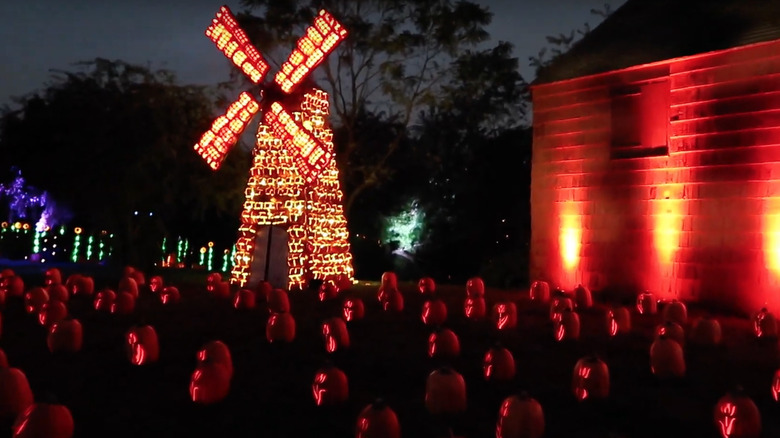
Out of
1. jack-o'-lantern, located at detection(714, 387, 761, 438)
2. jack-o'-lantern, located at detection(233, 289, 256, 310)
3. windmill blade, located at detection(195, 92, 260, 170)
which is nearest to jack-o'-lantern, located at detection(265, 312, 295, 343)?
jack-o'-lantern, located at detection(233, 289, 256, 310)

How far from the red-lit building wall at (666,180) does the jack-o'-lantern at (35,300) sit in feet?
31.9

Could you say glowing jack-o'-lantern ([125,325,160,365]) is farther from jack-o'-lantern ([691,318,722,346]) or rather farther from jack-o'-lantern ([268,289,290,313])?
jack-o'-lantern ([691,318,722,346])

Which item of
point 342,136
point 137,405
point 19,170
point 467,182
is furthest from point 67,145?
point 137,405

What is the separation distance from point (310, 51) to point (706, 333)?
10.7m

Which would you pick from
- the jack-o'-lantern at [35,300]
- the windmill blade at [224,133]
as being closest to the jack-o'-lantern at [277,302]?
the jack-o'-lantern at [35,300]

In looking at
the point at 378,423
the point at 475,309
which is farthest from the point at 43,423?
the point at 475,309

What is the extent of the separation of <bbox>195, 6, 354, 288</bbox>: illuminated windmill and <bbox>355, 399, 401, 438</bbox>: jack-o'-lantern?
37.8ft

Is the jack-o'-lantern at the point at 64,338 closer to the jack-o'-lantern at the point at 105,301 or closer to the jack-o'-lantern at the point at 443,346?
the jack-o'-lantern at the point at 105,301

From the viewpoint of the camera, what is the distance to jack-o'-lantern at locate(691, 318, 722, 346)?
1005 centimetres

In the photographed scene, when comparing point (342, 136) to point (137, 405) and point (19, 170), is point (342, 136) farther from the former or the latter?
point (137, 405)

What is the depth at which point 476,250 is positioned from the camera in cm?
2920

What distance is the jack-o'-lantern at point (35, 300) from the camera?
11867mm

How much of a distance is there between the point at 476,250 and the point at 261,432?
925 inches

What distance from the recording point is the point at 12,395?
6242mm
